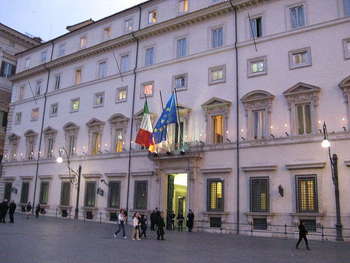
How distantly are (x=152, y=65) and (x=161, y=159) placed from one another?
832 cm

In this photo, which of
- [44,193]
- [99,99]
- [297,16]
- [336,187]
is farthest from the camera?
[44,193]

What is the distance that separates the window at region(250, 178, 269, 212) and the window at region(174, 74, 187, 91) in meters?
9.32

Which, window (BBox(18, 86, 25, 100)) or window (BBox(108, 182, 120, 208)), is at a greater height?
window (BBox(18, 86, 25, 100))

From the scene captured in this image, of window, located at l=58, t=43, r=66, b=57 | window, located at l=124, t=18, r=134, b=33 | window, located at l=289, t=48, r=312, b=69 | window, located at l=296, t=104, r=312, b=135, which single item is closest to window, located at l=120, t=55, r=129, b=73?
window, located at l=124, t=18, r=134, b=33

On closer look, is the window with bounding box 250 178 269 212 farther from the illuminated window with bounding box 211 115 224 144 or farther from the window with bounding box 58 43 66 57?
the window with bounding box 58 43 66 57

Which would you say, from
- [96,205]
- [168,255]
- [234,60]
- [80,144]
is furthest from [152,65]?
[168,255]

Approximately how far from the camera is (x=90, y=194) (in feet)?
110

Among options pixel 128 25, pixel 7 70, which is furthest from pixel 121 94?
pixel 7 70

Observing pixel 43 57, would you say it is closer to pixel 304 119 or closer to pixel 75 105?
pixel 75 105

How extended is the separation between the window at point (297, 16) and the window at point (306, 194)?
1025 cm

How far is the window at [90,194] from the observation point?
33312 millimetres

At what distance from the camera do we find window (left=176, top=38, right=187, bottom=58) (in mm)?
31031

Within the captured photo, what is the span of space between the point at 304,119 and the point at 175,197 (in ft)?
37.9

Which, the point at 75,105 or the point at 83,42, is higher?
the point at 83,42
